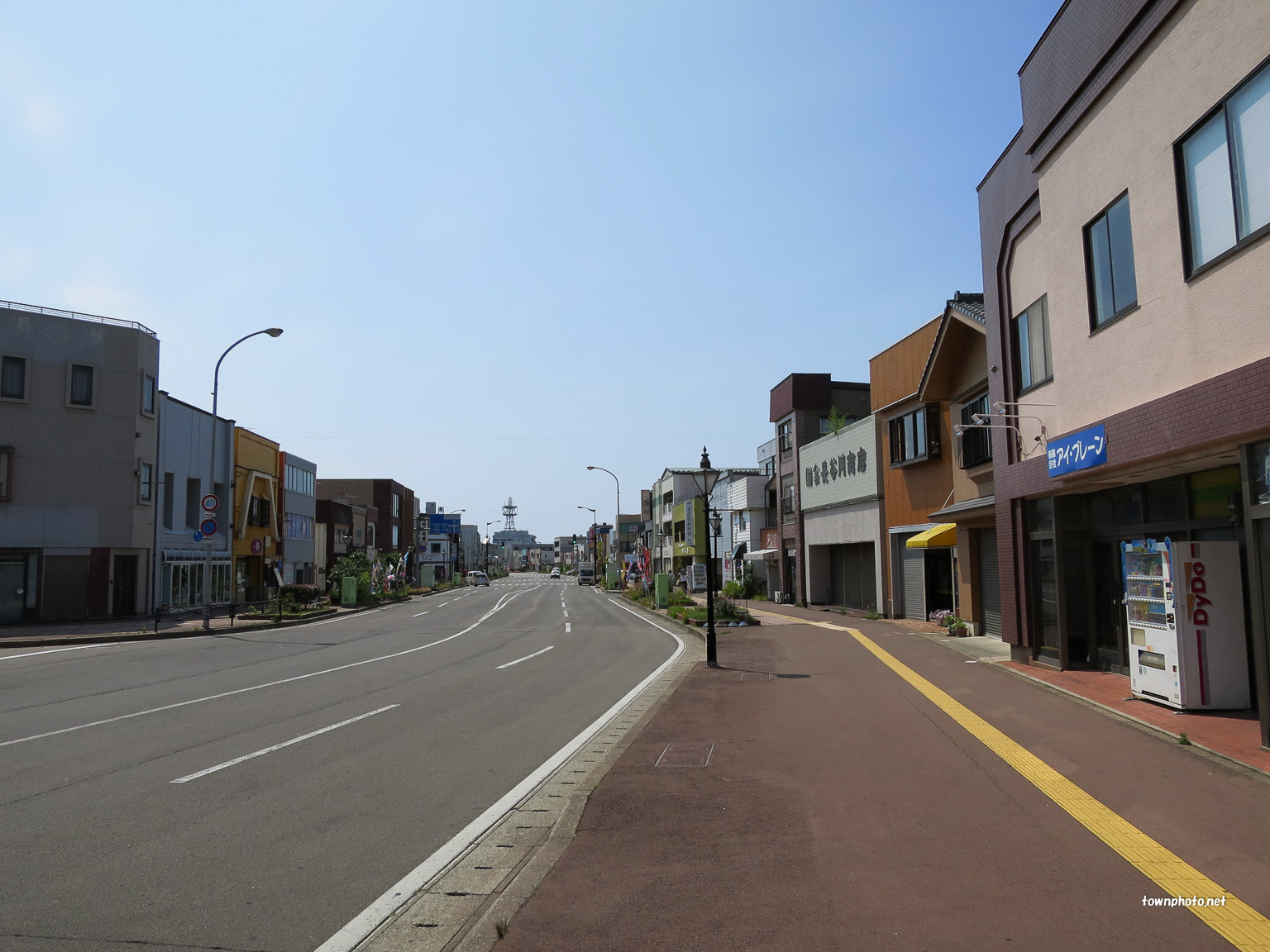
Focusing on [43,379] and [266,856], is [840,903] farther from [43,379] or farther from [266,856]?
[43,379]

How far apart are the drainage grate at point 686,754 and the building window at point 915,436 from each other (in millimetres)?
19327

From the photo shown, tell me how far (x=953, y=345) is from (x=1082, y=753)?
Result: 53.4 ft

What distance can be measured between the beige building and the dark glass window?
30.4 meters

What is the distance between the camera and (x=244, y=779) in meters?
7.72

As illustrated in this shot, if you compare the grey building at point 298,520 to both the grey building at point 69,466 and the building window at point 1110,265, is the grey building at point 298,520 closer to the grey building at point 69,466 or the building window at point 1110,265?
the grey building at point 69,466

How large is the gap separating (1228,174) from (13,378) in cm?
3487

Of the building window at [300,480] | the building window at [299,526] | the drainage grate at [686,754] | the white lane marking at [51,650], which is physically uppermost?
the building window at [300,480]

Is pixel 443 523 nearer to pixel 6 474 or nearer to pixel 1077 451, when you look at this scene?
pixel 6 474

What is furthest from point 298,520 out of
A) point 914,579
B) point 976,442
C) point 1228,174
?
point 1228,174

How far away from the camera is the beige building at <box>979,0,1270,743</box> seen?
28.0 ft

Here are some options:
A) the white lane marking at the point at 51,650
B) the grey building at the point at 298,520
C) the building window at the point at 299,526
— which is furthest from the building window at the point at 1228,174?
the building window at the point at 299,526

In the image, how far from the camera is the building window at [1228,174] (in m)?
8.25

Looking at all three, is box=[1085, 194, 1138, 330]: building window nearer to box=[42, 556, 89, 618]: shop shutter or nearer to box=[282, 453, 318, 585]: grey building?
box=[42, 556, 89, 618]: shop shutter

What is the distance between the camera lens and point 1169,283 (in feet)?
33.0
